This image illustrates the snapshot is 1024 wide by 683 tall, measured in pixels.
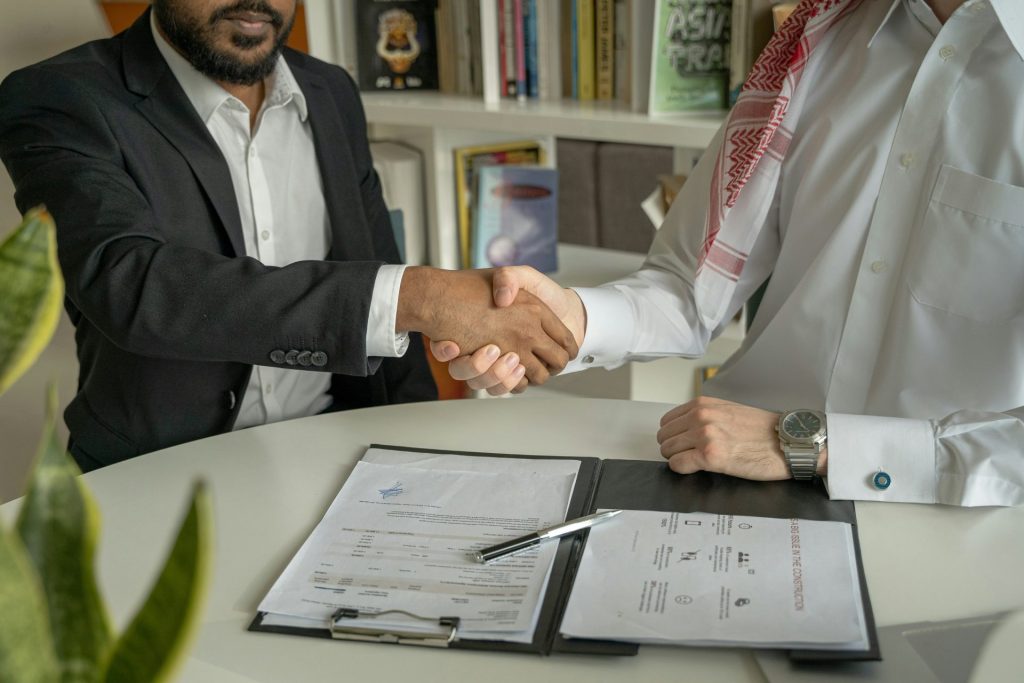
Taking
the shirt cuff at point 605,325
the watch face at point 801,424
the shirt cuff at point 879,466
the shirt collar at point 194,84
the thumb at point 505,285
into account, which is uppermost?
the shirt collar at point 194,84

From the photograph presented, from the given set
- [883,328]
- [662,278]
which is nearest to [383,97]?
[662,278]

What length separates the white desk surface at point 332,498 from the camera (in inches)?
31.1

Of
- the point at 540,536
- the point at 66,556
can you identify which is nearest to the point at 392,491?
the point at 540,536

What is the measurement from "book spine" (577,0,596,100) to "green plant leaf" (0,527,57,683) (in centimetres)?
203

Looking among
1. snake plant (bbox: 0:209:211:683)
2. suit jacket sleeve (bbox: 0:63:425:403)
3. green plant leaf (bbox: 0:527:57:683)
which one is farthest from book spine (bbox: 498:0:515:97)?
green plant leaf (bbox: 0:527:57:683)

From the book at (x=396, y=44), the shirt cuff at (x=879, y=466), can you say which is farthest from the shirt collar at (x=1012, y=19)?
the book at (x=396, y=44)

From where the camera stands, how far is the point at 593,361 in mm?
1510

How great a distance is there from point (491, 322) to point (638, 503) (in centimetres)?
45

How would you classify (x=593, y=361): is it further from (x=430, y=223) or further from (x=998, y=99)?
(x=430, y=223)

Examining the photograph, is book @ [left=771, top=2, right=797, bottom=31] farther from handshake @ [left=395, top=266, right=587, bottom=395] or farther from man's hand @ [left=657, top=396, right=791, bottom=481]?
man's hand @ [left=657, top=396, right=791, bottom=481]

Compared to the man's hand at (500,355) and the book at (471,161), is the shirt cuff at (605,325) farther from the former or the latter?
the book at (471,161)

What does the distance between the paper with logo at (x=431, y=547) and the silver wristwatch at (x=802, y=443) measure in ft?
0.74

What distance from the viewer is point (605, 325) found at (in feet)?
4.84

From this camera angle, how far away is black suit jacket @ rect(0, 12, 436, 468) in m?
1.28
